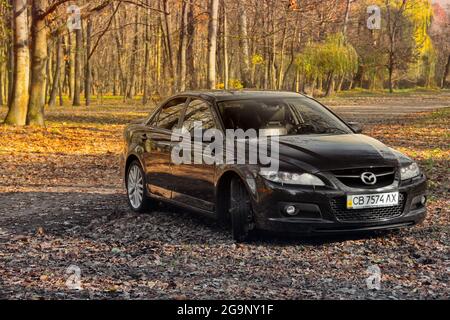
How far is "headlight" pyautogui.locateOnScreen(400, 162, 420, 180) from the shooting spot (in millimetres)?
7004

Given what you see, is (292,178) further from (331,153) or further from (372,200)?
(372,200)

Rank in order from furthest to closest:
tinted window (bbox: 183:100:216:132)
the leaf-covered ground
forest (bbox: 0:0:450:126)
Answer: forest (bbox: 0:0:450:126), tinted window (bbox: 183:100:216:132), the leaf-covered ground

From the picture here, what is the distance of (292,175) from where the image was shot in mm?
6652

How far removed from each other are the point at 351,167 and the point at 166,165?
2.58 m

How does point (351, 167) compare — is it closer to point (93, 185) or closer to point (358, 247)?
point (358, 247)

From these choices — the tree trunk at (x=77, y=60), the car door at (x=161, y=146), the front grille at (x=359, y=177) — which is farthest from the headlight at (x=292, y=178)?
the tree trunk at (x=77, y=60)

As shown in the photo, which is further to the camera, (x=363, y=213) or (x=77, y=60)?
(x=77, y=60)

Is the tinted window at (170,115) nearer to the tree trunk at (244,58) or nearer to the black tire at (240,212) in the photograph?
the black tire at (240,212)

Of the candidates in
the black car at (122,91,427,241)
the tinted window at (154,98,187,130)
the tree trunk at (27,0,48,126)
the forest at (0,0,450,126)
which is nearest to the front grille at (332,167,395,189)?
the black car at (122,91,427,241)

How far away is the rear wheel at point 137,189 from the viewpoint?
29.6 ft

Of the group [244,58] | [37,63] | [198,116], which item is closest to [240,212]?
[198,116]

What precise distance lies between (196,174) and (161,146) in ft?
3.17

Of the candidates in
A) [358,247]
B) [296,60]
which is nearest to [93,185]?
[358,247]

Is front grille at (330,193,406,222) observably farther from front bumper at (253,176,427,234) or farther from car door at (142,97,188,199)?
car door at (142,97,188,199)
